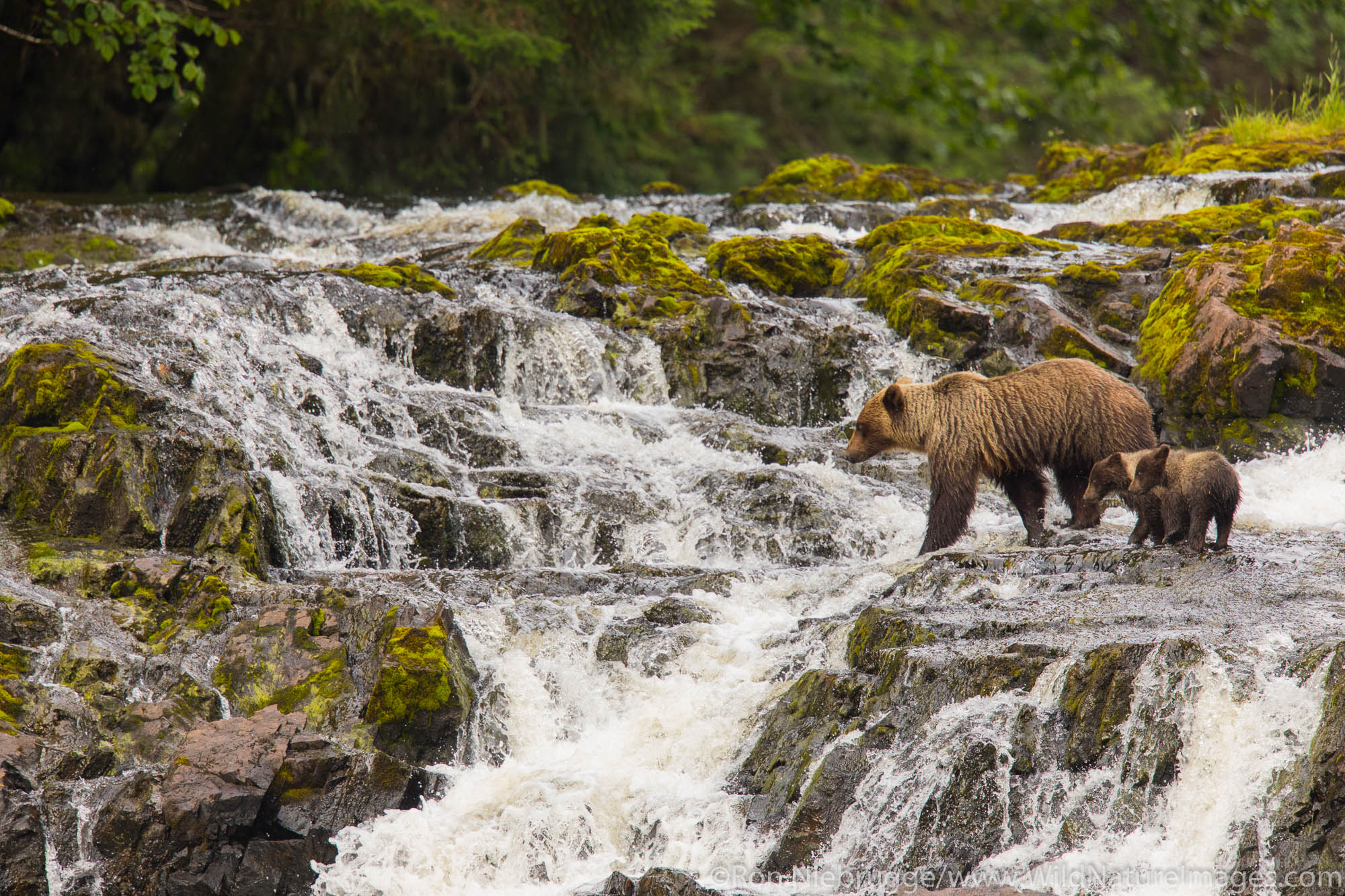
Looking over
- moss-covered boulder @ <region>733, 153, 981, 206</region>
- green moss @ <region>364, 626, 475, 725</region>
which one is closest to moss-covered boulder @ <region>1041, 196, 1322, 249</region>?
moss-covered boulder @ <region>733, 153, 981, 206</region>

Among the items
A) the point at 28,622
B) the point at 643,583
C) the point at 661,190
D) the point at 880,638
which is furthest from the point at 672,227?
the point at 28,622

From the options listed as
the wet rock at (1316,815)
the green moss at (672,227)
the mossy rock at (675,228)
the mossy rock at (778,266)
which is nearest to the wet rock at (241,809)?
the wet rock at (1316,815)

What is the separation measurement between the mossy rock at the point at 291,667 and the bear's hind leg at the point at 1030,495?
4.58 m

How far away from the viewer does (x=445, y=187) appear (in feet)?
73.5

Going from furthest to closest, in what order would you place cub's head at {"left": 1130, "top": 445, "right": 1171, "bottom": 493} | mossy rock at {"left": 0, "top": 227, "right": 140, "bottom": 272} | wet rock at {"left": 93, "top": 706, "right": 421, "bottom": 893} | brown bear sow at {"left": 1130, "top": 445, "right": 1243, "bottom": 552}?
mossy rock at {"left": 0, "top": 227, "right": 140, "bottom": 272} → cub's head at {"left": 1130, "top": 445, "right": 1171, "bottom": 493} → brown bear sow at {"left": 1130, "top": 445, "right": 1243, "bottom": 552} → wet rock at {"left": 93, "top": 706, "right": 421, "bottom": 893}

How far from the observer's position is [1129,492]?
7.38 meters

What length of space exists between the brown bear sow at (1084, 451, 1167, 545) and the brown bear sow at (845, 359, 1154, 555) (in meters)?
0.55

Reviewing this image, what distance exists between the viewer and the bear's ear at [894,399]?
28.3 feet

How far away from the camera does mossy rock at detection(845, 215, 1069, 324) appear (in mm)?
13062

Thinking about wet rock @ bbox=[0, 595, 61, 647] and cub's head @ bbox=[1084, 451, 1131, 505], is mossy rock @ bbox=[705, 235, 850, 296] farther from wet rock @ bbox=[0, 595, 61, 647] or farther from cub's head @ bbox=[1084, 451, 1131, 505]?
wet rock @ bbox=[0, 595, 61, 647]

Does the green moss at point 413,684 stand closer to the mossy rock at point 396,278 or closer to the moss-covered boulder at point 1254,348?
the mossy rock at point 396,278

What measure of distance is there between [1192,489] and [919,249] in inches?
291

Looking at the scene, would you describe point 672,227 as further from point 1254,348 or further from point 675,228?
point 1254,348

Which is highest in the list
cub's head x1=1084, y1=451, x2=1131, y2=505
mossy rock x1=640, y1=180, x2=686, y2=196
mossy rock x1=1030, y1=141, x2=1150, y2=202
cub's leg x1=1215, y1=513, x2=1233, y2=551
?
mossy rock x1=1030, y1=141, x2=1150, y2=202
